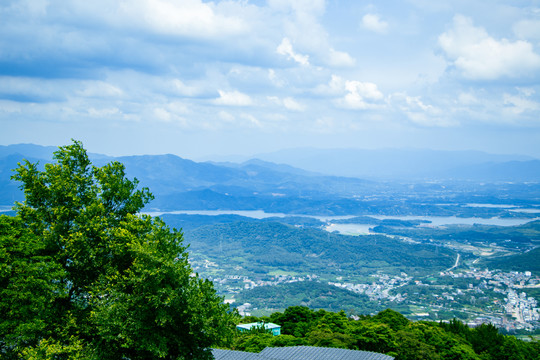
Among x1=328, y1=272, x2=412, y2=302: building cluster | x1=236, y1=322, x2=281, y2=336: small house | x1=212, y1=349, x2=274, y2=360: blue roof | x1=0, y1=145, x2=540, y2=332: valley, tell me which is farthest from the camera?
x1=328, y1=272, x2=412, y2=302: building cluster

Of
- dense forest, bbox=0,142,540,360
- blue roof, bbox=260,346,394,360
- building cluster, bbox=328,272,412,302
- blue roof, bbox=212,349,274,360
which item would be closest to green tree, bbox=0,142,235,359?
dense forest, bbox=0,142,540,360

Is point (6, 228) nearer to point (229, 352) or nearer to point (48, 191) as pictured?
point (48, 191)

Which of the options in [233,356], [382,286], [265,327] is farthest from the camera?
[382,286]

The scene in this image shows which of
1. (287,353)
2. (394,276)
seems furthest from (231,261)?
(287,353)

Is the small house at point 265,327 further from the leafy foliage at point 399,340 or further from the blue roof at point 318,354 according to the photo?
the blue roof at point 318,354

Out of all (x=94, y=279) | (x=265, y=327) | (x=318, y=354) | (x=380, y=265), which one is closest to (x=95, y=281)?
(x=94, y=279)

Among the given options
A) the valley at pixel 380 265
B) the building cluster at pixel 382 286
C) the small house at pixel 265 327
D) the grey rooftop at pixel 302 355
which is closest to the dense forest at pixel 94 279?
the grey rooftop at pixel 302 355

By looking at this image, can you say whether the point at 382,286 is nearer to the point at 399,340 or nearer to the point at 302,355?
A: the point at 399,340

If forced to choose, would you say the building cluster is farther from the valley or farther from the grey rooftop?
the grey rooftop
